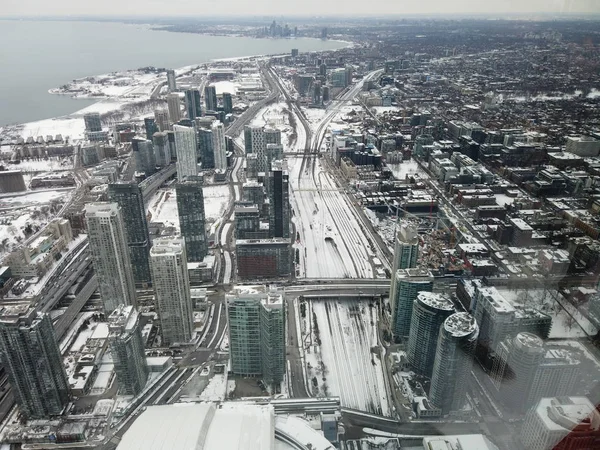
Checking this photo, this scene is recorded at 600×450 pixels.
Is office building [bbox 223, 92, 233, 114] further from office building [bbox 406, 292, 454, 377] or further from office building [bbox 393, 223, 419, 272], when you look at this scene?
office building [bbox 406, 292, 454, 377]


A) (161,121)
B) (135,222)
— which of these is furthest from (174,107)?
(135,222)

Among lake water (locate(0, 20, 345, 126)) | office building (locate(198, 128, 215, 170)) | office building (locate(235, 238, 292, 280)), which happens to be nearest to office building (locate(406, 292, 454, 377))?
office building (locate(235, 238, 292, 280))

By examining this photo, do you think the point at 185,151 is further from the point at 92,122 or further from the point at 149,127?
the point at 92,122

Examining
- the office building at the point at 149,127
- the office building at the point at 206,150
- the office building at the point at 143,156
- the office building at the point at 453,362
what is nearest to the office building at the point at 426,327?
the office building at the point at 453,362

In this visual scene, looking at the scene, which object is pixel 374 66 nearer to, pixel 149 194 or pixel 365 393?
pixel 149 194

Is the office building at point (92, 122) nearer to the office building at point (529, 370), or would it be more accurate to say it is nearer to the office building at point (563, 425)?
the office building at point (529, 370)

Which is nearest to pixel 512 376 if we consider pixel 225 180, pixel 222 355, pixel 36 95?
pixel 222 355
